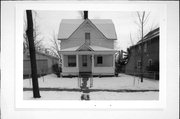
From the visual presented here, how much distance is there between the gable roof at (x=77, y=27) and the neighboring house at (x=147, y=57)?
497mm

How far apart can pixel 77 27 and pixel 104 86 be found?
1217mm

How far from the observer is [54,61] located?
10.5 ft

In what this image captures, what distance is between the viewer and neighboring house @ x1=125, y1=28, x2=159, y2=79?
3.04 meters

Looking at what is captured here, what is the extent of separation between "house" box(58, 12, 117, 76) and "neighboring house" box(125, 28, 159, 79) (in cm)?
36

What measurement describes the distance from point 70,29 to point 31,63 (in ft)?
3.11

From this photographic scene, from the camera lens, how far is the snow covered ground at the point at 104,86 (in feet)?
10.2

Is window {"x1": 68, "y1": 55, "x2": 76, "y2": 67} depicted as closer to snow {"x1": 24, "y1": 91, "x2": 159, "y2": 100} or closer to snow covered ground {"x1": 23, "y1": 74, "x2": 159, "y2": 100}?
snow covered ground {"x1": 23, "y1": 74, "x2": 159, "y2": 100}

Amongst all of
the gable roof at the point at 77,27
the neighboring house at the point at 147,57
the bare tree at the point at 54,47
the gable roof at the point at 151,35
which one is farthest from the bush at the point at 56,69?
the gable roof at the point at 151,35

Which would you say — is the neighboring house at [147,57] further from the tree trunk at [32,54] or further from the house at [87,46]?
the tree trunk at [32,54]

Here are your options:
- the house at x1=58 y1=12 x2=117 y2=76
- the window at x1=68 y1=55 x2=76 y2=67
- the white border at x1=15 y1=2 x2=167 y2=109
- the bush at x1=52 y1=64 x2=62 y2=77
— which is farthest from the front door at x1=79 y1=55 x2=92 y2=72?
the white border at x1=15 y1=2 x2=167 y2=109

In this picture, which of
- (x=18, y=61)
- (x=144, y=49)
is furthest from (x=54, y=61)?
(x=144, y=49)

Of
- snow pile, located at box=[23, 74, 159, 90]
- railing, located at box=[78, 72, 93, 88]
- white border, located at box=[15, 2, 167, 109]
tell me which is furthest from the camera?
railing, located at box=[78, 72, 93, 88]

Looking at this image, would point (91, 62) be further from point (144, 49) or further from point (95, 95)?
point (144, 49)

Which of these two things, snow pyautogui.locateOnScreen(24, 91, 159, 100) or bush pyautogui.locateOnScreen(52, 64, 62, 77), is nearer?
snow pyautogui.locateOnScreen(24, 91, 159, 100)
